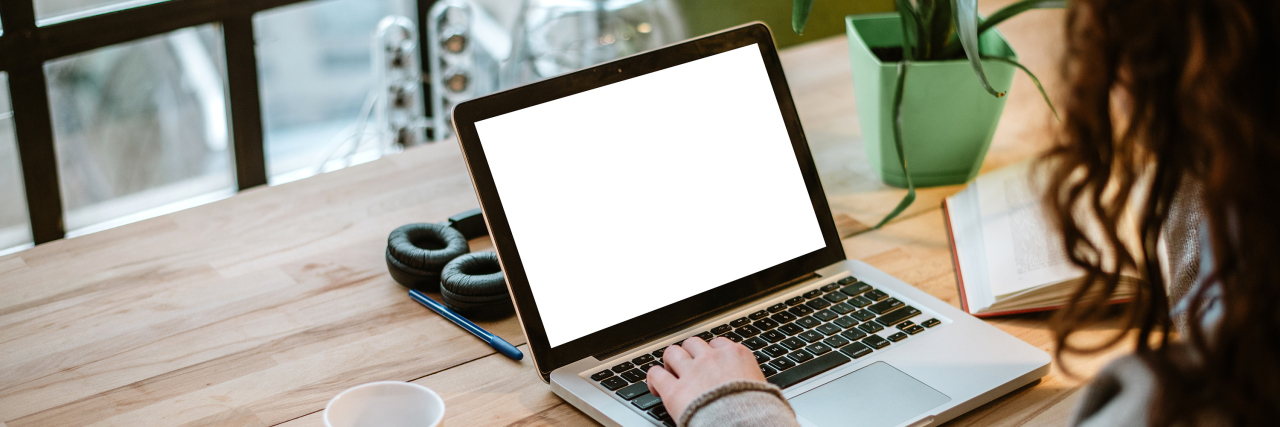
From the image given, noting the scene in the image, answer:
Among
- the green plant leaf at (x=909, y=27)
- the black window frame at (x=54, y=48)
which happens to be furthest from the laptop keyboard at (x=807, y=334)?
the black window frame at (x=54, y=48)

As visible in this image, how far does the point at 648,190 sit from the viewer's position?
2.63ft

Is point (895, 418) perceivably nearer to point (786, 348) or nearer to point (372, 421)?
point (786, 348)

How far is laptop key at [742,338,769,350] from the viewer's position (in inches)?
29.9

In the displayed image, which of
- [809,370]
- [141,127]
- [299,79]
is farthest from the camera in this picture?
[299,79]

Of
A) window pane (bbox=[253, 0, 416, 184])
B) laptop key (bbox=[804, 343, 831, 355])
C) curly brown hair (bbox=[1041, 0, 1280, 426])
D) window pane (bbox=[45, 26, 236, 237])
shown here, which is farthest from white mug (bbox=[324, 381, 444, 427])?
window pane (bbox=[253, 0, 416, 184])

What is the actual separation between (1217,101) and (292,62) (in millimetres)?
2719

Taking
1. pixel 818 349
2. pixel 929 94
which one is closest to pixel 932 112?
pixel 929 94

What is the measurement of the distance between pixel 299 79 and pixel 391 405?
247cm

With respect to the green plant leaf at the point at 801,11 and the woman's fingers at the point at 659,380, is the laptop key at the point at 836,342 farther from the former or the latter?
the green plant leaf at the point at 801,11

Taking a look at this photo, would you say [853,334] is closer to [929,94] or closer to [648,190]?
[648,190]

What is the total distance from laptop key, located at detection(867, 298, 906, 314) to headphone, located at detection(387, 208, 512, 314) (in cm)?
32

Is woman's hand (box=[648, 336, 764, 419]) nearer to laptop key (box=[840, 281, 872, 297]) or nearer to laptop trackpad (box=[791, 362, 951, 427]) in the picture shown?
laptop trackpad (box=[791, 362, 951, 427])

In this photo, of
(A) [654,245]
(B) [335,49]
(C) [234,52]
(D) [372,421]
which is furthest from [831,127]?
(B) [335,49]

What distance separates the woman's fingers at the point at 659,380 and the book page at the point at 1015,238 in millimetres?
339
